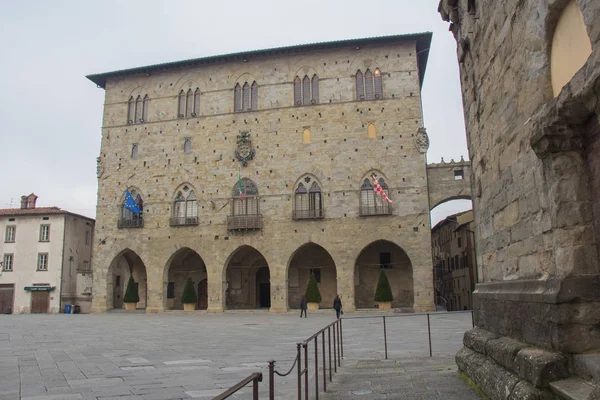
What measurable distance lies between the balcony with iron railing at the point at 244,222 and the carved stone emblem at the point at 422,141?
9.89 meters

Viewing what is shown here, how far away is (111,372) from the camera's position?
832cm

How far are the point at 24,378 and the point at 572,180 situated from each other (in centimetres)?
794

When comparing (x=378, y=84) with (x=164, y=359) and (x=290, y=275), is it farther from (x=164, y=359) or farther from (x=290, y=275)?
(x=164, y=359)

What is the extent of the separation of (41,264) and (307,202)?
786 inches

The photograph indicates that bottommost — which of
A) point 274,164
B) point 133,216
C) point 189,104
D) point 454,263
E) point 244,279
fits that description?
point 244,279

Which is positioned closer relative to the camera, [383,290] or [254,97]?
[383,290]

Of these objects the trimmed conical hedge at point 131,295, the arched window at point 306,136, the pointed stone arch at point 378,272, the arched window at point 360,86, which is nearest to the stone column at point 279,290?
the pointed stone arch at point 378,272

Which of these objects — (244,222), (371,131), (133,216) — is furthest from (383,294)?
(133,216)

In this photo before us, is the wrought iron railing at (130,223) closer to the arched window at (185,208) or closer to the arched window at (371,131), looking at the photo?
the arched window at (185,208)

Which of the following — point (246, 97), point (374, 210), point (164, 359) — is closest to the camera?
point (164, 359)

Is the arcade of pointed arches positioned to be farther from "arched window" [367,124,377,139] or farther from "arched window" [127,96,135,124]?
"arched window" [127,96,135,124]

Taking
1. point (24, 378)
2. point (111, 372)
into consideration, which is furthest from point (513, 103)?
point (24, 378)

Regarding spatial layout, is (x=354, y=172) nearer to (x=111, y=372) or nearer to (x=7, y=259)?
(x=111, y=372)

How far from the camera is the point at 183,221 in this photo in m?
30.8
